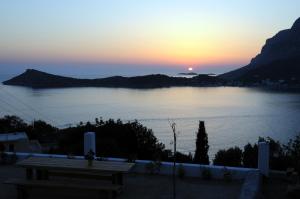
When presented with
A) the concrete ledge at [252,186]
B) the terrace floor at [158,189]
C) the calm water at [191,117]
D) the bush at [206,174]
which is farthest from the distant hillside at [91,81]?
the concrete ledge at [252,186]

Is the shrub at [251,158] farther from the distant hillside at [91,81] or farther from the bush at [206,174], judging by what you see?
the distant hillside at [91,81]

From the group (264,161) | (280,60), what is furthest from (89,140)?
(280,60)

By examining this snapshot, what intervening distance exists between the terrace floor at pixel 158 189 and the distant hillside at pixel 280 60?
5270 inches

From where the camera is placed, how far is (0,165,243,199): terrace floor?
21.1ft

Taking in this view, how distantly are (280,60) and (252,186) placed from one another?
149 metres

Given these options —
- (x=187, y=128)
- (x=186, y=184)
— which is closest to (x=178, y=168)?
(x=186, y=184)

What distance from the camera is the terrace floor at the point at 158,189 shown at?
6.43m

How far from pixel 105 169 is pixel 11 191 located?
1715mm

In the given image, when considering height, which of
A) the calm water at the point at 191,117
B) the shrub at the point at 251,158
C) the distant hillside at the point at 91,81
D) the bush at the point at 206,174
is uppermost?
the distant hillside at the point at 91,81

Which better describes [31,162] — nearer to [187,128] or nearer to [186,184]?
[186,184]

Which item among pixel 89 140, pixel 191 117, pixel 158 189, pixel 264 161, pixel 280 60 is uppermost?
pixel 280 60

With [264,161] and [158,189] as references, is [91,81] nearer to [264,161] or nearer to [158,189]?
[264,161]

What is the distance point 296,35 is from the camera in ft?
558

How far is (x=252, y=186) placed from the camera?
251 inches
